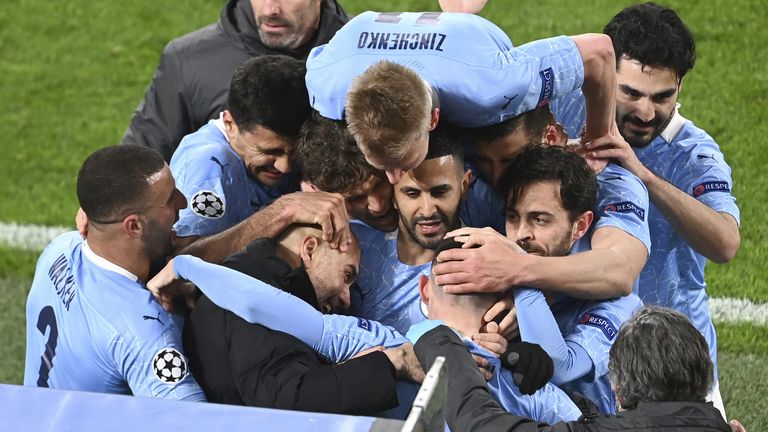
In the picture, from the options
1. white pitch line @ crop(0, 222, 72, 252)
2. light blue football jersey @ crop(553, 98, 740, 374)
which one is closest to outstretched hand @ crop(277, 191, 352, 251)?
light blue football jersey @ crop(553, 98, 740, 374)

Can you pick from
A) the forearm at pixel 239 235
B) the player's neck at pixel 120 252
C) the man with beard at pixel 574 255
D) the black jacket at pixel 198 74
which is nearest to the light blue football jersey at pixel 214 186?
the forearm at pixel 239 235

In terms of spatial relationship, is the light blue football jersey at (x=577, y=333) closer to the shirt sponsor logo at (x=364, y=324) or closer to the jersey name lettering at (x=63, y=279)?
the shirt sponsor logo at (x=364, y=324)

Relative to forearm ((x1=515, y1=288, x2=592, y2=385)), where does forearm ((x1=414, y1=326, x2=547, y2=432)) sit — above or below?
above

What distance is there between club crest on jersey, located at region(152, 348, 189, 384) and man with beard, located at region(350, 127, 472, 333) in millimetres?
731

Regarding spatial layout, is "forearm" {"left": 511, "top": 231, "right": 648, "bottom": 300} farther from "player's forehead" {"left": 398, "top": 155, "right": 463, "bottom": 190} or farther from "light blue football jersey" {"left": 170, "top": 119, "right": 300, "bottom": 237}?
"light blue football jersey" {"left": 170, "top": 119, "right": 300, "bottom": 237}

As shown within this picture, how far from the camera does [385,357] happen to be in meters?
3.72

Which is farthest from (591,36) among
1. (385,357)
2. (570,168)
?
(385,357)

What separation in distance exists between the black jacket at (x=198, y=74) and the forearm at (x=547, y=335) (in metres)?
2.64

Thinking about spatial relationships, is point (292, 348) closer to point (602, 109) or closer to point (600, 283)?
point (600, 283)

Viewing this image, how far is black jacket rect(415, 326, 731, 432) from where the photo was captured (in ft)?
10.7

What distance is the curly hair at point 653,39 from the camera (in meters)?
5.00

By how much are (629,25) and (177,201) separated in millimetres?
2051

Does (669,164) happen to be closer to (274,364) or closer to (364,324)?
(364,324)

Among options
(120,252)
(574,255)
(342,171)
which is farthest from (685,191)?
(120,252)
